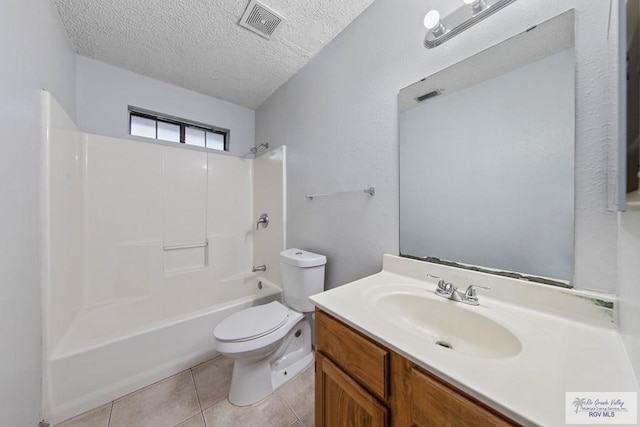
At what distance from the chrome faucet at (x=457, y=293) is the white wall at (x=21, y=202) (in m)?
1.61

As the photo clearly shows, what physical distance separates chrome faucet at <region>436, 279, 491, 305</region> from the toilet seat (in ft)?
3.15

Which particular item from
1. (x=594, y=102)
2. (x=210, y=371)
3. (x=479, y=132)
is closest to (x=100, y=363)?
(x=210, y=371)

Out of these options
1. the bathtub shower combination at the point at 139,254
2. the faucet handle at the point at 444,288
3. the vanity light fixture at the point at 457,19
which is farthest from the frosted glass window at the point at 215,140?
the faucet handle at the point at 444,288

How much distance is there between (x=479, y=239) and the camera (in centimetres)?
91

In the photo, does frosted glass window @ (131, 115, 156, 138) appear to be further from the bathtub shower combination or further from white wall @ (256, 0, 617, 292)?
white wall @ (256, 0, 617, 292)

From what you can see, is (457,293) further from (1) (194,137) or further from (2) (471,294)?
(1) (194,137)

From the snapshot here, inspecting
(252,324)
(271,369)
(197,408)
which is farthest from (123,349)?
(271,369)

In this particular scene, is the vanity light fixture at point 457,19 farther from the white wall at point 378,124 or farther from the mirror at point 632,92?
the mirror at point 632,92

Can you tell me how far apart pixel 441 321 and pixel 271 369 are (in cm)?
115

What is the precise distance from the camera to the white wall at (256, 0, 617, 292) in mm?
672

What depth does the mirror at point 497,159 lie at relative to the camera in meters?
0.73

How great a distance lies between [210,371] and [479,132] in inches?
85.1

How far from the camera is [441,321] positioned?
838 mm

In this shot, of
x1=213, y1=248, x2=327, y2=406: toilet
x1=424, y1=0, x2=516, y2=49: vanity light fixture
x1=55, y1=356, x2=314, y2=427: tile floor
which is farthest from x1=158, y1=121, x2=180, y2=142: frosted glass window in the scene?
x1=424, y1=0, x2=516, y2=49: vanity light fixture
